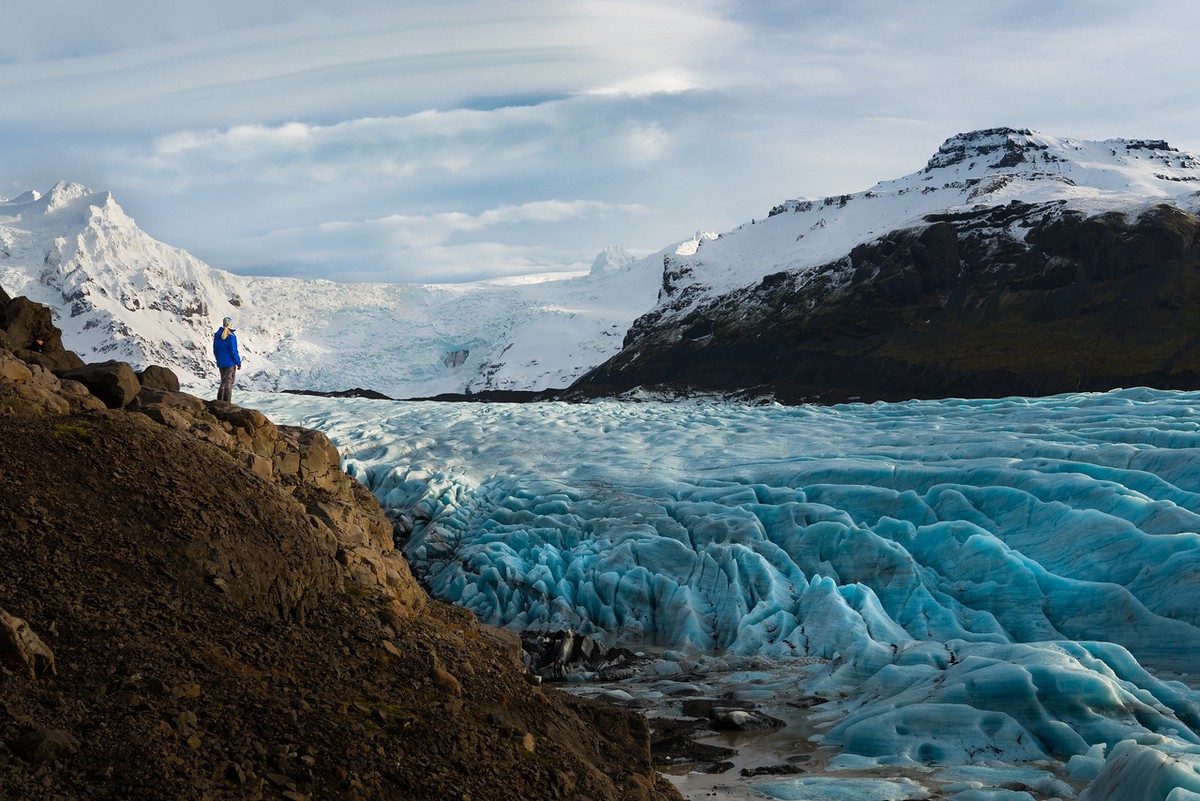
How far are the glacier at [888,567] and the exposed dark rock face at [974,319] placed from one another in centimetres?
3442

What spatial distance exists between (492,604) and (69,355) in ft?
29.1

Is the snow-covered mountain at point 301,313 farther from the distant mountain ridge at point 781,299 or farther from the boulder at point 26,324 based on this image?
the boulder at point 26,324

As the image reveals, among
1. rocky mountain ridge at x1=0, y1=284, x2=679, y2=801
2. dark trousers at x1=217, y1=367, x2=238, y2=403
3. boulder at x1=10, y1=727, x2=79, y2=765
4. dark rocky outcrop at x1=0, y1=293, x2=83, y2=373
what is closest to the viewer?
boulder at x1=10, y1=727, x2=79, y2=765

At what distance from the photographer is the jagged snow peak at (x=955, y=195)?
94062mm

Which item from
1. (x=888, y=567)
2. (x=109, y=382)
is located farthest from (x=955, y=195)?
(x=109, y=382)

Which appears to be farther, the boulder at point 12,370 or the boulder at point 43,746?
the boulder at point 12,370

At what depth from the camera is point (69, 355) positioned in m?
14.4

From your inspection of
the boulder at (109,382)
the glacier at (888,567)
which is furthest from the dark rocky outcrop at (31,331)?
the glacier at (888,567)

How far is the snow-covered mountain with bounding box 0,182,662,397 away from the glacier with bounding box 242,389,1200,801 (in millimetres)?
79440

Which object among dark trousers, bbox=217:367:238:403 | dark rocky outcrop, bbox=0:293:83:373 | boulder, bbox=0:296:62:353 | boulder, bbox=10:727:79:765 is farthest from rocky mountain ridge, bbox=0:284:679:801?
dark trousers, bbox=217:367:238:403

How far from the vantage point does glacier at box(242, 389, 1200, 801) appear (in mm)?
11461

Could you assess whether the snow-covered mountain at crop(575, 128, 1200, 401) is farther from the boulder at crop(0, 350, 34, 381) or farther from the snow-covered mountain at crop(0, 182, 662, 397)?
the boulder at crop(0, 350, 34, 381)

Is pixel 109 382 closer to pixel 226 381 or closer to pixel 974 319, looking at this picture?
pixel 226 381

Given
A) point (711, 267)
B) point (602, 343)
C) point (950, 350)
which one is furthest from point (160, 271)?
point (950, 350)
